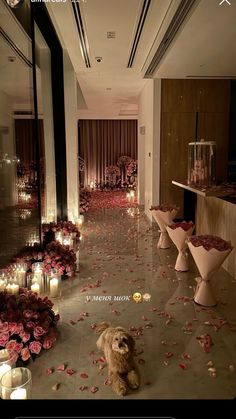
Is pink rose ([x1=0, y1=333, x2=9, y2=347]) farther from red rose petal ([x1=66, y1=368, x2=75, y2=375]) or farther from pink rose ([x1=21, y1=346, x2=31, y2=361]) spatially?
red rose petal ([x1=66, y1=368, x2=75, y2=375])

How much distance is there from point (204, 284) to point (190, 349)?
0.73 m

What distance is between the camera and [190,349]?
2.13 meters

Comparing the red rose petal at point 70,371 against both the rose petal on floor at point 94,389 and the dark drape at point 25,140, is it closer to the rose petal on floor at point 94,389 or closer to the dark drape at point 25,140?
the rose petal on floor at point 94,389

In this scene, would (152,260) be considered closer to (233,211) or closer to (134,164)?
(233,211)

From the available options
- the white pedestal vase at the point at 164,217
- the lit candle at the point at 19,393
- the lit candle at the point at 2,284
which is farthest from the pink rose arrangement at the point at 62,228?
the lit candle at the point at 19,393

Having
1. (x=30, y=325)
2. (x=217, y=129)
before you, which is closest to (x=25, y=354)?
(x=30, y=325)

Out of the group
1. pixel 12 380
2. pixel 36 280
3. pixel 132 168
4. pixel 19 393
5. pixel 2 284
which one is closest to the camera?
pixel 19 393

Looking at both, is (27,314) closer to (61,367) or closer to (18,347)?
(18,347)

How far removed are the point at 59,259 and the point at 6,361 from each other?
1625 mm

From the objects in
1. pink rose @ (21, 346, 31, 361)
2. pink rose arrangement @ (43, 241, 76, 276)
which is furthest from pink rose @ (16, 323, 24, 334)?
pink rose arrangement @ (43, 241, 76, 276)

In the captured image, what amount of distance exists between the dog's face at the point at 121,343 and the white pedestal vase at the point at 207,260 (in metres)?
1.12

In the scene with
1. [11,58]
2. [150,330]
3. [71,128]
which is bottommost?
[150,330]

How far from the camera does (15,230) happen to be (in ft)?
9.78

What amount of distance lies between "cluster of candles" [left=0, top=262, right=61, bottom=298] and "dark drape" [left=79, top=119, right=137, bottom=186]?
1002 centimetres
